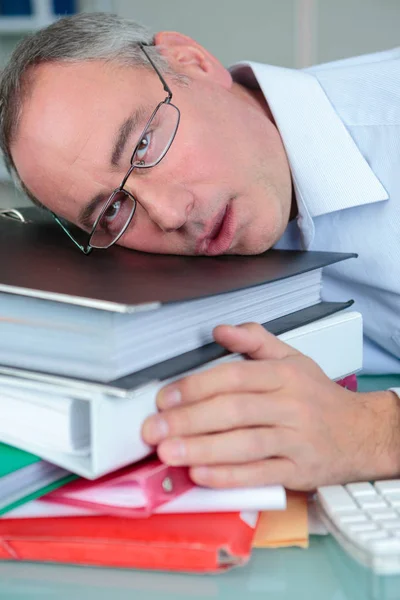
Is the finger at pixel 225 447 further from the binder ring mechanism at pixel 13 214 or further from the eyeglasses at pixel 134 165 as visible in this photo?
the binder ring mechanism at pixel 13 214

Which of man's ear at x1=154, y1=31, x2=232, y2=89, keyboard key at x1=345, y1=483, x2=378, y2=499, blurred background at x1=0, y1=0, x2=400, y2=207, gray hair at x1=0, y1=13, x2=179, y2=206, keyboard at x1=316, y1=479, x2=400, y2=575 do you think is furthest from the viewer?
blurred background at x1=0, y1=0, x2=400, y2=207

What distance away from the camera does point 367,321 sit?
1214 mm

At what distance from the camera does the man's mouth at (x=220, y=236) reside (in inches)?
42.4

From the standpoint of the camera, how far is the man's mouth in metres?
1.08

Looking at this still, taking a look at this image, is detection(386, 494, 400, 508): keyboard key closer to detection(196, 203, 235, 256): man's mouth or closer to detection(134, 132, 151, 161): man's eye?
detection(196, 203, 235, 256): man's mouth

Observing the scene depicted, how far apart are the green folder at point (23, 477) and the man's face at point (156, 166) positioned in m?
0.49

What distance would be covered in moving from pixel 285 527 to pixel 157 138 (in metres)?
0.67

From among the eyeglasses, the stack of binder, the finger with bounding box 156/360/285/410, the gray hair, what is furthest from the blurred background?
the finger with bounding box 156/360/285/410

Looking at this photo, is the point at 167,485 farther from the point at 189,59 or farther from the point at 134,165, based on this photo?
the point at 189,59

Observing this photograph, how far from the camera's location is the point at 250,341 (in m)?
0.64

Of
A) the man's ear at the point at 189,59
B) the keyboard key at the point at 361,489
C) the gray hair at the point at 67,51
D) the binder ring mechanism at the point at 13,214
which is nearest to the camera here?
the keyboard key at the point at 361,489

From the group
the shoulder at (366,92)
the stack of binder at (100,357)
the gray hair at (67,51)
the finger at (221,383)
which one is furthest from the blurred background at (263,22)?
the finger at (221,383)

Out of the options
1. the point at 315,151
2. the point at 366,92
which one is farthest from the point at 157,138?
the point at 366,92

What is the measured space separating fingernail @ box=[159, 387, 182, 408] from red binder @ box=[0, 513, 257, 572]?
0.09 meters
